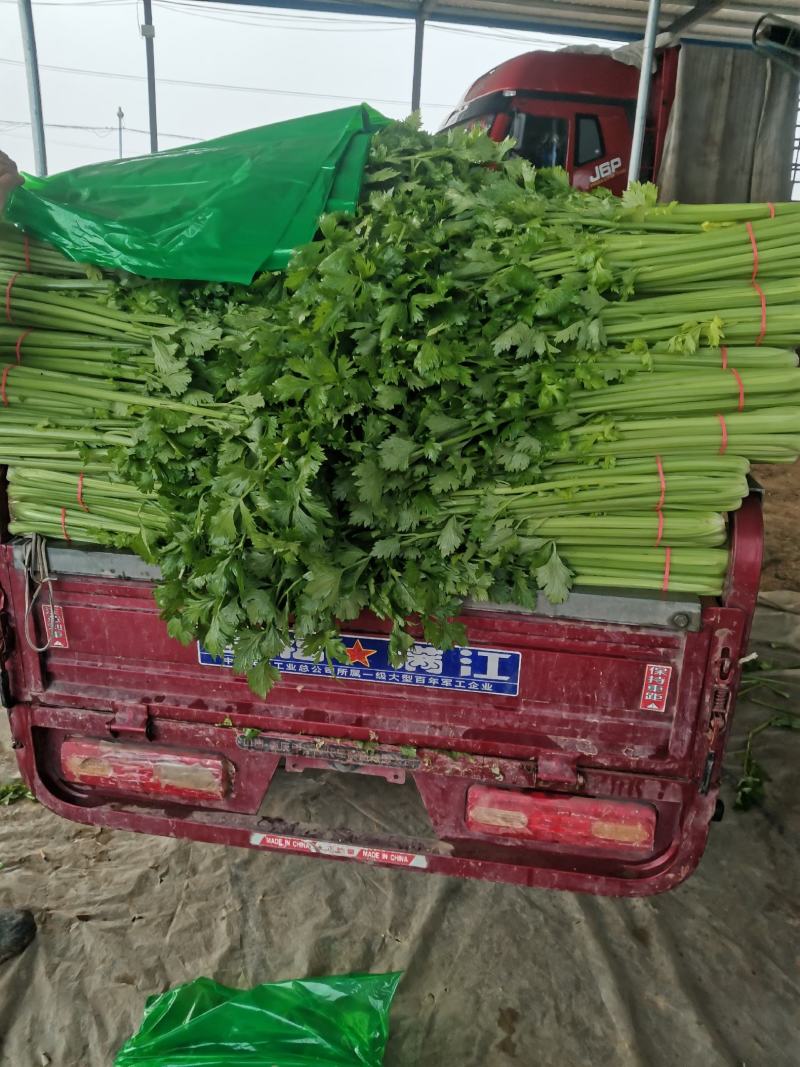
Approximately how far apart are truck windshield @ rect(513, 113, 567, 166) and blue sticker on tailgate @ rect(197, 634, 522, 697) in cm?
551

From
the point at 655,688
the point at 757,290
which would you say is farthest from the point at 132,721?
Answer: the point at 757,290

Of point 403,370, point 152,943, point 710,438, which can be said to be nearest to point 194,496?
point 403,370

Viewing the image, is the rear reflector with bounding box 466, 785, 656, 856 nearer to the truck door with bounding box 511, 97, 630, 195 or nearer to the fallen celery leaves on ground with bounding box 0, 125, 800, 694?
the fallen celery leaves on ground with bounding box 0, 125, 800, 694

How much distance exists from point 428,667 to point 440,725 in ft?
0.63

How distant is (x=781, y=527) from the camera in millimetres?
7828

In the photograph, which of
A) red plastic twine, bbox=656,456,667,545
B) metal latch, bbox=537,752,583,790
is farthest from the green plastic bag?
red plastic twine, bbox=656,456,667,545

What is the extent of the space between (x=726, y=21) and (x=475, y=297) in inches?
350

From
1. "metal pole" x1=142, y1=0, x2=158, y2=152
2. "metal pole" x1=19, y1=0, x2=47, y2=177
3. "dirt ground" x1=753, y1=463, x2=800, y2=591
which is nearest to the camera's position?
"metal pole" x1=19, y1=0, x2=47, y2=177

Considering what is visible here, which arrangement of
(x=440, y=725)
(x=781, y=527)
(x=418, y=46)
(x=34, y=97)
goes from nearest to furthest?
(x=440, y=725), (x=34, y=97), (x=781, y=527), (x=418, y=46)

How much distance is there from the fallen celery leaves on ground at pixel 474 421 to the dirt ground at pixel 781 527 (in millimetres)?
4291

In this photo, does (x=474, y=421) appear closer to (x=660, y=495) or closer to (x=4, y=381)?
(x=660, y=495)

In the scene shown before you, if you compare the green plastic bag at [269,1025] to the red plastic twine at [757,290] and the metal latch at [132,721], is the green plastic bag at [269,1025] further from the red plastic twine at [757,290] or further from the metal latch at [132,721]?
the red plastic twine at [757,290]

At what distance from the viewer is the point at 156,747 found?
2387 millimetres

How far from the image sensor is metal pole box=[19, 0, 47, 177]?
5652 millimetres
